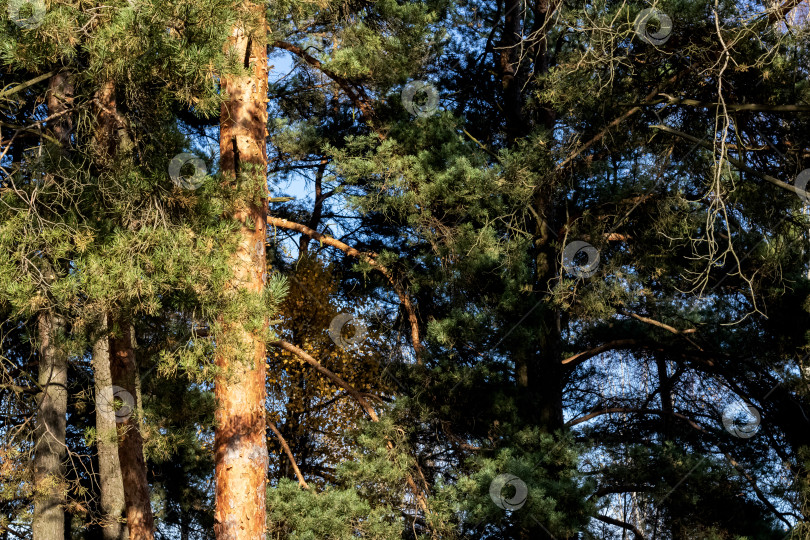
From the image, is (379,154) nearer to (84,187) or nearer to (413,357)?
(413,357)

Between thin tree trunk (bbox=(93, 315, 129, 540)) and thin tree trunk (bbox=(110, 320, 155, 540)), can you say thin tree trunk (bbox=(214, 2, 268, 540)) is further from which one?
thin tree trunk (bbox=(93, 315, 129, 540))

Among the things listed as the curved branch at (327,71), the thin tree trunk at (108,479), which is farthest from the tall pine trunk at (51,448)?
the curved branch at (327,71)

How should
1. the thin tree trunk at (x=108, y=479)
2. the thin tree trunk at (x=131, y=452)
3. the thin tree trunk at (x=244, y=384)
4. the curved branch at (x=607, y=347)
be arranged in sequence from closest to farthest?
the thin tree trunk at (x=244, y=384), the thin tree trunk at (x=131, y=452), the thin tree trunk at (x=108, y=479), the curved branch at (x=607, y=347)

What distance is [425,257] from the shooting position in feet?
28.6

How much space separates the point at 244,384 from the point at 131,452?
1353 millimetres

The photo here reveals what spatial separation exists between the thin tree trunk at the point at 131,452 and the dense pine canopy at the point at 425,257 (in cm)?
3

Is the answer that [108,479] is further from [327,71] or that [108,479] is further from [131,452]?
[327,71]

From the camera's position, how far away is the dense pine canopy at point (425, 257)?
5109 millimetres

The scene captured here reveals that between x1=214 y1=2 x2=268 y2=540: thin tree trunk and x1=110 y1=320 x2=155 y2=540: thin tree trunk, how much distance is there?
2.65 ft

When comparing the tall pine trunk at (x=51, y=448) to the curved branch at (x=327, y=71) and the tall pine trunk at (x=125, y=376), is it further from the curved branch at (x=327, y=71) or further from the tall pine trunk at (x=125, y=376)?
the curved branch at (x=327, y=71)

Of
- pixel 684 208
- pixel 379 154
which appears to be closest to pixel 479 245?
pixel 379 154

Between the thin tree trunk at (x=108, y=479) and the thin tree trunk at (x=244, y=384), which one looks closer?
the thin tree trunk at (x=244, y=384)

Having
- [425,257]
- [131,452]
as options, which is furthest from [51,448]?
[425,257]

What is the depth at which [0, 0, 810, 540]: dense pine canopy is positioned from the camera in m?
5.11
